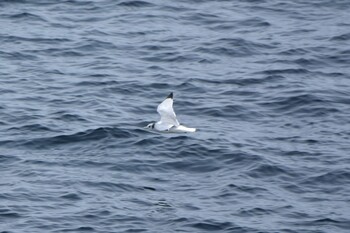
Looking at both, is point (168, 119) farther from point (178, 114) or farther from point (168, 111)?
point (178, 114)

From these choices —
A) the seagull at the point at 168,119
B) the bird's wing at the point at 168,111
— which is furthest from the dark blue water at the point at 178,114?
Answer: the bird's wing at the point at 168,111

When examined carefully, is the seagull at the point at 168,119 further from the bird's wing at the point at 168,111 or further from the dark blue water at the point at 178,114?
the dark blue water at the point at 178,114

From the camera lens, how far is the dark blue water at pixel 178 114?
97.5ft

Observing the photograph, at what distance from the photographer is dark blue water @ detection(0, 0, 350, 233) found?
29703 mm

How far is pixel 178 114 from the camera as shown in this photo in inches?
1415

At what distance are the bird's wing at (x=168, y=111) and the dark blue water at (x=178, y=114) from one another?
1299 millimetres

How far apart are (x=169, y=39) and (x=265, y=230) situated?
15054mm

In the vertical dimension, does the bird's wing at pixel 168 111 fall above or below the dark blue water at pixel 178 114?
above

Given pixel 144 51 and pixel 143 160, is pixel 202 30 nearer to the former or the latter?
pixel 144 51

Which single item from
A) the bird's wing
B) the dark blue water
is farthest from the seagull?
the dark blue water

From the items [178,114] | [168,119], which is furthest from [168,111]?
[178,114]

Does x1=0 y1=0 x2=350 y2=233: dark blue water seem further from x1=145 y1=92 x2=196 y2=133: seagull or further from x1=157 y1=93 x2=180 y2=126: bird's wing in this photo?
x1=157 y1=93 x2=180 y2=126: bird's wing

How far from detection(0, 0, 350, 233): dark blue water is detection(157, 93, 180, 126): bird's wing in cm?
130

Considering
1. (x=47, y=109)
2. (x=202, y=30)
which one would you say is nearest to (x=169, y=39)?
(x=202, y=30)
